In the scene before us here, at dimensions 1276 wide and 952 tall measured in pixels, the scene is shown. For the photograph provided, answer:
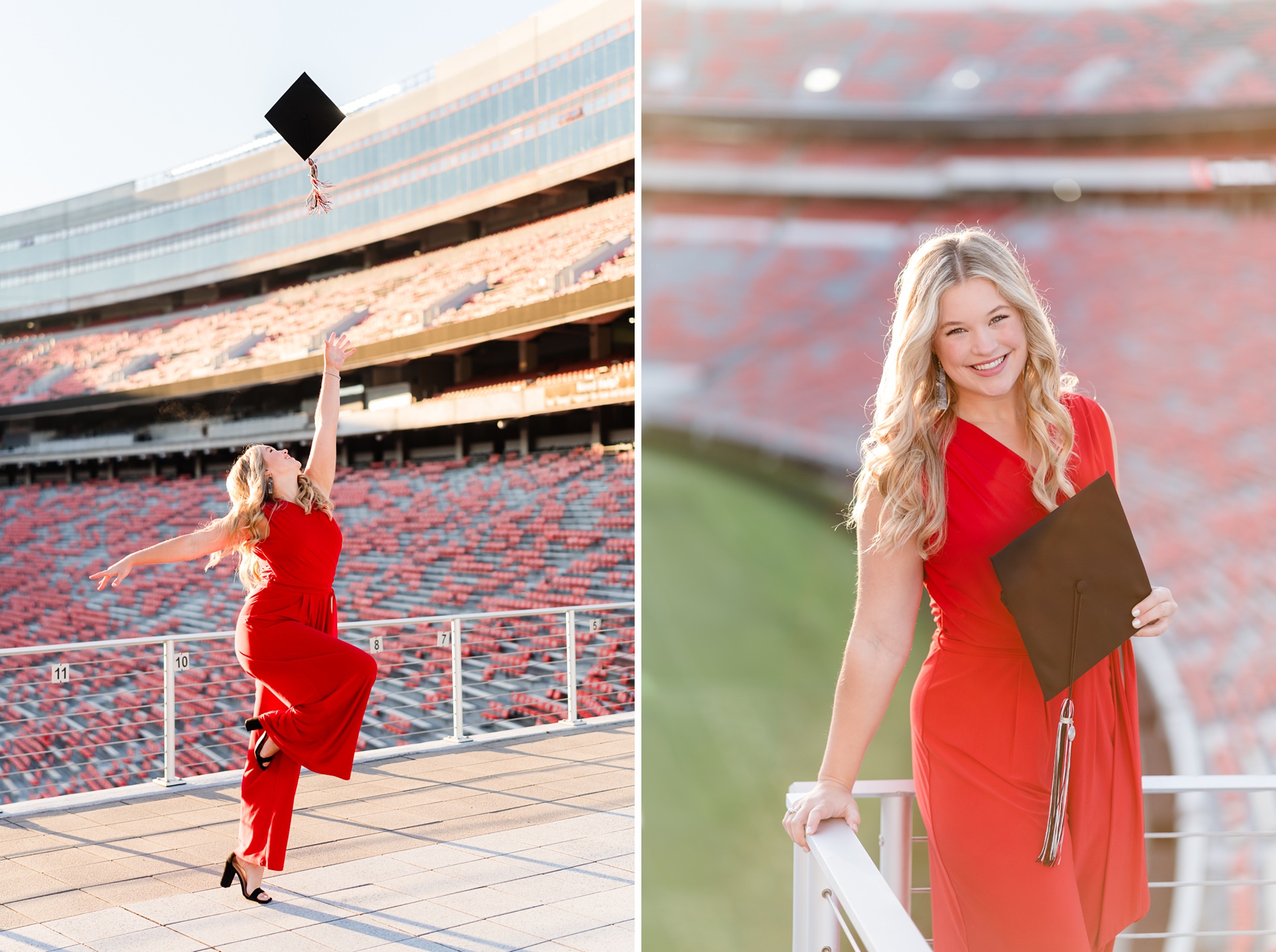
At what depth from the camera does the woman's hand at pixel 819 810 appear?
46.2 inches

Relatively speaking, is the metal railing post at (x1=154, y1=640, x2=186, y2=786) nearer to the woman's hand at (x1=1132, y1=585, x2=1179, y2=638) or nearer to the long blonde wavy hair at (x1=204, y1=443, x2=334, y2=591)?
the long blonde wavy hair at (x1=204, y1=443, x2=334, y2=591)

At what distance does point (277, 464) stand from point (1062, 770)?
2.33 meters

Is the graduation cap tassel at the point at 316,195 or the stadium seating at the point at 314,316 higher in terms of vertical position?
the stadium seating at the point at 314,316

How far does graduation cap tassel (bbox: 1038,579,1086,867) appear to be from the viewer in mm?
1196

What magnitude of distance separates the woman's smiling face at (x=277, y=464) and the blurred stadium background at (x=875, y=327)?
56.0 inches

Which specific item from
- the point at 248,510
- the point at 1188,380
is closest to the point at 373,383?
the point at 248,510

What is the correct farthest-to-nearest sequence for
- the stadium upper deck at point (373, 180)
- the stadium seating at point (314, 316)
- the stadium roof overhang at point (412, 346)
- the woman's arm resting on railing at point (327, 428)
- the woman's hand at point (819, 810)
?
the stadium upper deck at point (373, 180), the stadium seating at point (314, 316), the stadium roof overhang at point (412, 346), the woman's arm resting on railing at point (327, 428), the woman's hand at point (819, 810)

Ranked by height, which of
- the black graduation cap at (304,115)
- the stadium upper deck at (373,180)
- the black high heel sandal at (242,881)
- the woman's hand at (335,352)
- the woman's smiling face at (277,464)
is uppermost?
the stadium upper deck at (373,180)

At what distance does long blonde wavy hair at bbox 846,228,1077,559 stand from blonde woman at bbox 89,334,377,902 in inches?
76.9

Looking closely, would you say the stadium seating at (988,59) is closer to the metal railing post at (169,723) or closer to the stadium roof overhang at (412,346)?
the metal railing post at (169,723)

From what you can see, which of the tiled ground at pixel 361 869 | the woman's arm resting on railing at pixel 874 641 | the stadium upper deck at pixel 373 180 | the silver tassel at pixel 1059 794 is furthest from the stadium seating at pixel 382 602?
the stadium upper deck at pixel 373 180

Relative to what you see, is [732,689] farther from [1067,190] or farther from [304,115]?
[304,115]

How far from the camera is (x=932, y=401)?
134 centimetres

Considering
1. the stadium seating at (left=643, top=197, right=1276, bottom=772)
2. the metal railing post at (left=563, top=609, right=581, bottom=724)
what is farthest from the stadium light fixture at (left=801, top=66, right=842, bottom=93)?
the metal railing post at (left=563, top=609, right=581, bottom=724)
